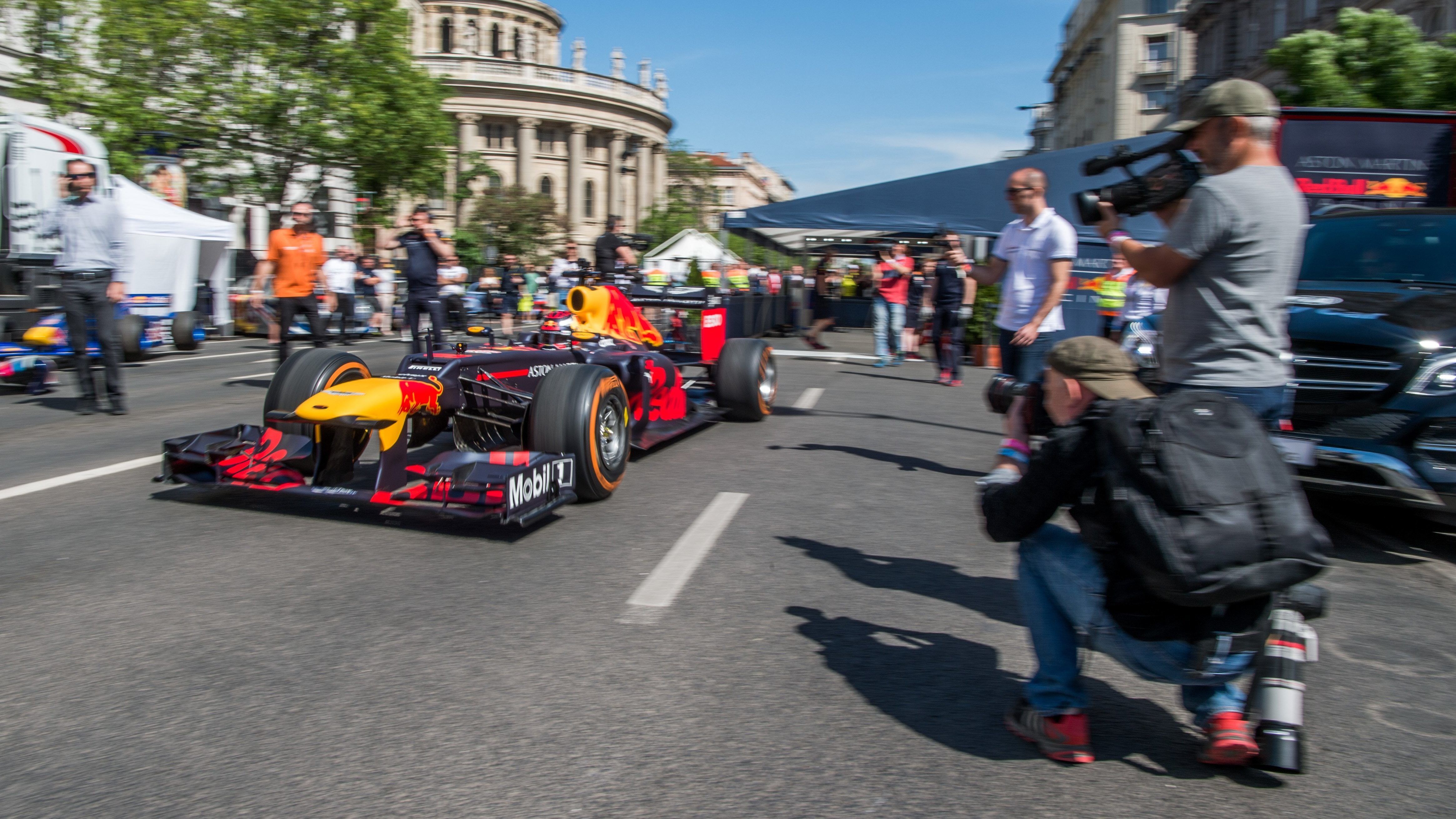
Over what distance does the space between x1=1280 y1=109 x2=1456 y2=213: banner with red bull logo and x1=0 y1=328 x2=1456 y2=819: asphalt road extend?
598 centimetres

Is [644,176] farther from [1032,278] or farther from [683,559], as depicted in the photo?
[683,559]

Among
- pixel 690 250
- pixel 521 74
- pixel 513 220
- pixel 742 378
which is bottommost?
pixel 742 378

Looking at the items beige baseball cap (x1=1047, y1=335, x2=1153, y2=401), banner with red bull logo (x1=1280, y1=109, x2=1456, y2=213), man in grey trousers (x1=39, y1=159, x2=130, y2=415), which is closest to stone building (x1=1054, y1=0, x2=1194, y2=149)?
banner with red bull logo (x1=1280, y1=109, x2=1456, y2=213)

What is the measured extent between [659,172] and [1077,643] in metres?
92.4

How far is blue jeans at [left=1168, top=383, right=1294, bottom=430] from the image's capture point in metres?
3.15

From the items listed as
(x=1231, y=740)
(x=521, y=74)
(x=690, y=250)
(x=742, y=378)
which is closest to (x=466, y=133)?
(x=521, y=74)

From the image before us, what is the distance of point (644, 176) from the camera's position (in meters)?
Result: 88.2

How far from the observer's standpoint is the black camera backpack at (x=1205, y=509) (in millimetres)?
2277

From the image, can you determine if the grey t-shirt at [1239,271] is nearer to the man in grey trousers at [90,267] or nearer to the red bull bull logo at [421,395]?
the red bull bull logo at [421,395]

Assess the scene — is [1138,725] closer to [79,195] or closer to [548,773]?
[548,773]

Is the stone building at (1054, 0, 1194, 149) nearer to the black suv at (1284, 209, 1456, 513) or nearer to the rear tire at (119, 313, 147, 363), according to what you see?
the rear tire at (119, 313, 147, 363)

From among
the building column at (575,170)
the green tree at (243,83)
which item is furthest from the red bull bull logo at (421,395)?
the building column at (575,170)

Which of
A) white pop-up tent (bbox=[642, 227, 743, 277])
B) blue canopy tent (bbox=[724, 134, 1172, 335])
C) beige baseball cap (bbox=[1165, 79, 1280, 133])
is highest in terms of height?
white pop-up tent (bbox=[642, 227, 743, 277])

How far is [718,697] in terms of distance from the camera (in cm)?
308
